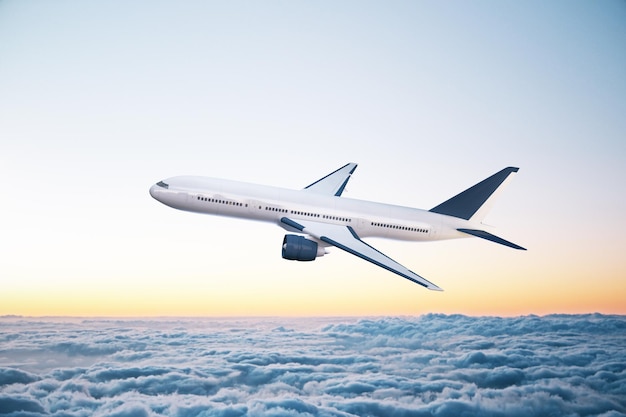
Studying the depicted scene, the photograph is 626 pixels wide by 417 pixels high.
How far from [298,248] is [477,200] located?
11700mm

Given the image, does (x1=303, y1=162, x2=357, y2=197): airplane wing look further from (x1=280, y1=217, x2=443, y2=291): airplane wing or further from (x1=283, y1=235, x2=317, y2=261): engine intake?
(x1=283, y1=235, x2=317, y2=261): engine intake

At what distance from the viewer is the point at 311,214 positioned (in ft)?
68.7

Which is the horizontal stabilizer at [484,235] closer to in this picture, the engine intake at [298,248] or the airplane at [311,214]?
the airplane at [311,214]

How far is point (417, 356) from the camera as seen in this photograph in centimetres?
4534

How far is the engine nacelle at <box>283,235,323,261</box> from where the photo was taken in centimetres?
1945

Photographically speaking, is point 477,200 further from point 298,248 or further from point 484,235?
point 298,248

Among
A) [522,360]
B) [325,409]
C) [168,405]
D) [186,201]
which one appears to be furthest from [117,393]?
[522,360]

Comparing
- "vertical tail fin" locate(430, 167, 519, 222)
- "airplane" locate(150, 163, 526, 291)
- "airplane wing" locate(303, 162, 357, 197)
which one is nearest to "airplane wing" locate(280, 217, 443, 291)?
"airplane" locate(150, 163, 526, 291)

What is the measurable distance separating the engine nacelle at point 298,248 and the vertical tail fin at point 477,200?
8.51 metres

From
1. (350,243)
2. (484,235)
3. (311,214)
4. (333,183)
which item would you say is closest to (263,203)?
(311,214)

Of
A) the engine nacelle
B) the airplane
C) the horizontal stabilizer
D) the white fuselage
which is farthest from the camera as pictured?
the horizontal stabilizer

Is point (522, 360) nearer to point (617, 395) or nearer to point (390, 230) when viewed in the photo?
point (617, 395)

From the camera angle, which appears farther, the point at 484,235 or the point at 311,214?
the point at 484,235

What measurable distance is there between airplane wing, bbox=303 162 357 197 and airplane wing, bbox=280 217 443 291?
3835mm
